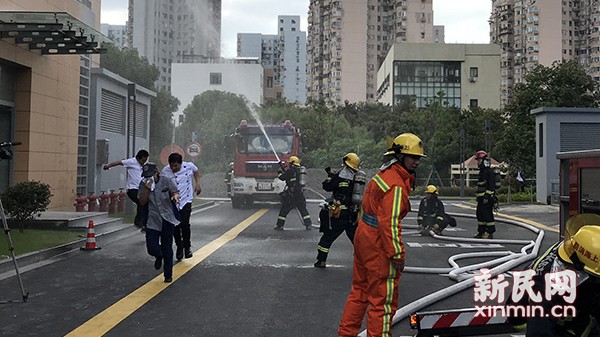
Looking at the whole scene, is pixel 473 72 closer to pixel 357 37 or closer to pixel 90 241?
pixel 357 37

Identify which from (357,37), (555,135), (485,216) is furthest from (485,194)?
(357,37)

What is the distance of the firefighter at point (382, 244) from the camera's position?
470cm

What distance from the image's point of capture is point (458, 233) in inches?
574

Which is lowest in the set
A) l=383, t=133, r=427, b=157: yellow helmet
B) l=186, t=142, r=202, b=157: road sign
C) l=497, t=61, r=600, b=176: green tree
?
l=383, t=133, r=427, b=157: yellow helmet

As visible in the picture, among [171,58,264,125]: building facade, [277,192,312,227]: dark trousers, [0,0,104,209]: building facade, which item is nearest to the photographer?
[0,0,104,209]: building facade

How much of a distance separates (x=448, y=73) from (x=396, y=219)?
84137 mm

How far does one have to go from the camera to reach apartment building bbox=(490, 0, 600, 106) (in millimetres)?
111062

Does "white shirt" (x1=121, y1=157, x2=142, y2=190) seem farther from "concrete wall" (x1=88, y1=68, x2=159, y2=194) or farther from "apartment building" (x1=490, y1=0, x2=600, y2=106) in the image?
"apartment building" (x1=490, y1=0, x2=600, y2=106)

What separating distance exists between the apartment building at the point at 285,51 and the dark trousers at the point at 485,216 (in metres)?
139

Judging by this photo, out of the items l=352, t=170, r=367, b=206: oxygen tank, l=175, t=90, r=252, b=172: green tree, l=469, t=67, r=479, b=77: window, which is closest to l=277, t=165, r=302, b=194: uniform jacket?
l=352, t=170, r=367, b=206: oxygen tank

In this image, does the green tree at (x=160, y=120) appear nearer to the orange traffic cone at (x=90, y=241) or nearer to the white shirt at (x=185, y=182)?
the orange traffic cone at (x=90, y=241)

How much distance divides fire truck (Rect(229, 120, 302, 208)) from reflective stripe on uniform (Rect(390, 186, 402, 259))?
1748 cm

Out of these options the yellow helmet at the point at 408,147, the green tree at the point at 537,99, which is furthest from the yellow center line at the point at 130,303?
the green tree at the point at 537,99

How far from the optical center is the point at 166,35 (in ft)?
343
